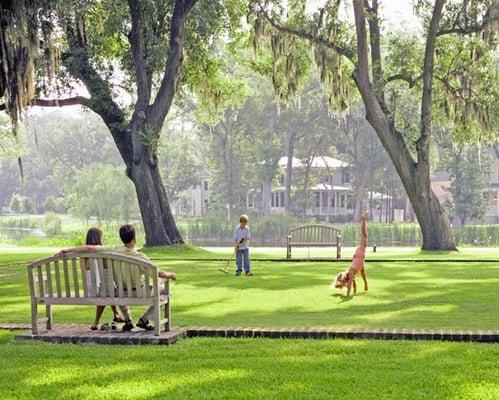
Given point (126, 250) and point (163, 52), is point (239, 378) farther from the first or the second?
point (163, 52)

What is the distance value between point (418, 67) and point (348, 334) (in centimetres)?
2531

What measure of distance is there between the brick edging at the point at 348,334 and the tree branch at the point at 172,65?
20024mm

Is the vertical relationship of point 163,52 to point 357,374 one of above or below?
above

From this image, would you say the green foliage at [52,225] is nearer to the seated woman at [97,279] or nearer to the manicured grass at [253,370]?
the seated woman at [97,279]

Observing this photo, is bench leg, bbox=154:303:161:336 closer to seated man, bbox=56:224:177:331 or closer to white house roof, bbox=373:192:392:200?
seated man, bbox=56:224:177:331

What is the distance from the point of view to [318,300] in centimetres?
1256

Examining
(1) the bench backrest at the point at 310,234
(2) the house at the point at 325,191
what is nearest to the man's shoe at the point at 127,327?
(1) the bench backrest at the point at 310,234

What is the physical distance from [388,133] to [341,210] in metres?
54.1

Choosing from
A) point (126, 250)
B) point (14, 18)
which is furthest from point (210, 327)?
point (14, 18)

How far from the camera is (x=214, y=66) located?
3212 cm

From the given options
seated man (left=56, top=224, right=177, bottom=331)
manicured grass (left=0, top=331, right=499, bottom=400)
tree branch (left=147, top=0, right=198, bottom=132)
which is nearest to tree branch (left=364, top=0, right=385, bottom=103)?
tree branch (left=147, top=0, right=198, bottom=132)

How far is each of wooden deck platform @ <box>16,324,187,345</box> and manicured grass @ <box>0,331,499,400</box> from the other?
7.7 inches

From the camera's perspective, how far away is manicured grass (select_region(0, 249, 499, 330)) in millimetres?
10102

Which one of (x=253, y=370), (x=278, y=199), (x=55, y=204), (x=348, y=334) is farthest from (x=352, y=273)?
(x=55, y=204)
